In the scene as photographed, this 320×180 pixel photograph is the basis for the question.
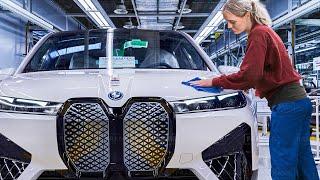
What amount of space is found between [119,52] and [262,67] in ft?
4.40

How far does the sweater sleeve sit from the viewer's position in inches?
81.7

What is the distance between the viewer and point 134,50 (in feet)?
10.3

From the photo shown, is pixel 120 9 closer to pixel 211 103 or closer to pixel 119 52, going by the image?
pixel 119 52

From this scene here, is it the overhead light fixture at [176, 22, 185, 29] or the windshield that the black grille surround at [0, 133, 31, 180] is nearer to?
the windshield

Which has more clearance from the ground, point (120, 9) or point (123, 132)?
point (120, 9)

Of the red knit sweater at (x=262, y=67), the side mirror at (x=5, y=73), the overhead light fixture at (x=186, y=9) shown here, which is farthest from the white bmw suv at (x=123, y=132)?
the overhead light fixture at (x=186, y=9)

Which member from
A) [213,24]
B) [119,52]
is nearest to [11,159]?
[119,52]

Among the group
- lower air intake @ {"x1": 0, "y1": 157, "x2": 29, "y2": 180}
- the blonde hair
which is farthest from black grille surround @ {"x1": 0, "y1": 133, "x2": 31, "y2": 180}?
the blonde hair

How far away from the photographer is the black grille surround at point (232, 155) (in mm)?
1979

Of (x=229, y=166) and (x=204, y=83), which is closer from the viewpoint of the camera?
(x=229, y=166)

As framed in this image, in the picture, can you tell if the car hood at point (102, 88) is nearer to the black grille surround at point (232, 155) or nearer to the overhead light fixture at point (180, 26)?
the black grille surround at point (232, 155)

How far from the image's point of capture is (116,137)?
1.92m

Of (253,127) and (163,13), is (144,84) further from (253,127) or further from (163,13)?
(163,13)

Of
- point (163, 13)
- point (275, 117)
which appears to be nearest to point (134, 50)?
point (275, 117)
